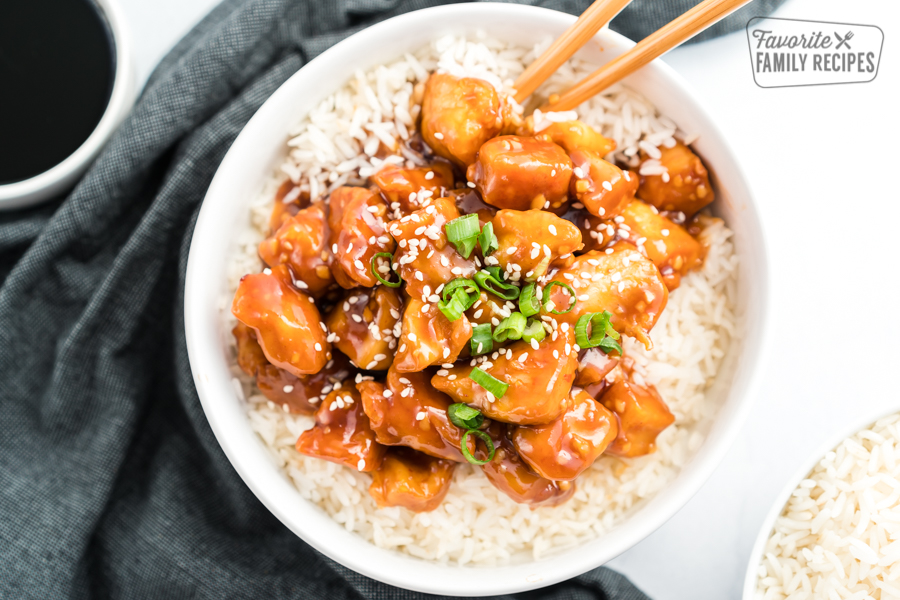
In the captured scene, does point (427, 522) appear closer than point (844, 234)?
Yes

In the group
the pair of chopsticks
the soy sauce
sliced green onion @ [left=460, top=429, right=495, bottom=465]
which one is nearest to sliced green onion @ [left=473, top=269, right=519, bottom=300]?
sliced green onion @ [left=460, top=429, right=495, bottom=465]

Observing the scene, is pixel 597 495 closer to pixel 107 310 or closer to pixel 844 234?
pixel 844 234

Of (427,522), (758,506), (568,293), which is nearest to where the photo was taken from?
(568,293)

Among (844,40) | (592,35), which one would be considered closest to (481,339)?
(592,35)

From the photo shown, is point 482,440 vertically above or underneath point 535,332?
underneath

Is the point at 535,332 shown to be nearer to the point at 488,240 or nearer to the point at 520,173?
the point at 488,240

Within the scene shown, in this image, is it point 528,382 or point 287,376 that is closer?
point 528,382

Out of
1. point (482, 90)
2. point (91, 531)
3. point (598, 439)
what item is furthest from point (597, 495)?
point (91, 531)

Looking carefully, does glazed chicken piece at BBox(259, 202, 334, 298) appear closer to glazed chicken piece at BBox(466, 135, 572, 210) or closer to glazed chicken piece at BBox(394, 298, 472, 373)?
glazed chicken piece at BBox(394, 298, 472, 373)
